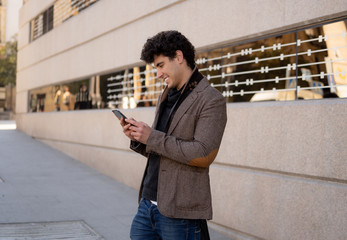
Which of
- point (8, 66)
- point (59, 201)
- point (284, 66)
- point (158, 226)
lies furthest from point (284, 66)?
point (8, 66)

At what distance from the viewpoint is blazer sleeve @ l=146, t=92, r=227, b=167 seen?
2.38 m

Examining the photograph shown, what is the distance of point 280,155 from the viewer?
16.6 feet

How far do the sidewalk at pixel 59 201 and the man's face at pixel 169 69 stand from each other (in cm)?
335

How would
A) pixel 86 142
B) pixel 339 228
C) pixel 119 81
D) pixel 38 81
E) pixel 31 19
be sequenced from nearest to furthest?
pixel 339 228 < pixel 119 81 < pixel 86 142 < pixel 38 81 < pixel 31 19

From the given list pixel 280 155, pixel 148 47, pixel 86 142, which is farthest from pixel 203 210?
pixel 86 142

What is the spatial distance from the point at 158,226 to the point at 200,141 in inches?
20.7

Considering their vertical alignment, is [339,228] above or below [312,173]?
below

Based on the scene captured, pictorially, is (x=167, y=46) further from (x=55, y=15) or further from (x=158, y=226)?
(x=55, y=15)

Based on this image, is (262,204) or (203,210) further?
(262,204)

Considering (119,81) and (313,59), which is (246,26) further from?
(119,81)

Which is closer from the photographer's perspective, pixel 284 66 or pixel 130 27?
pixel 284 66

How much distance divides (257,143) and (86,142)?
6380 millimetres

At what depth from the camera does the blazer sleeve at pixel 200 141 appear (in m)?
2.38

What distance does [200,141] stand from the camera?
94.0 inches
